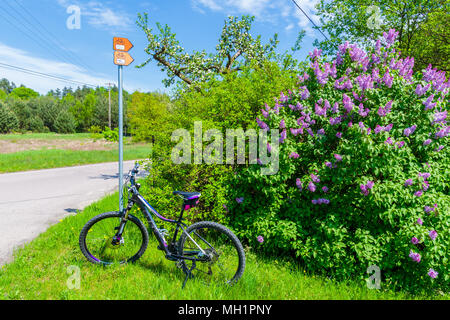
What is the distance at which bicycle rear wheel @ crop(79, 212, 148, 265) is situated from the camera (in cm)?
360

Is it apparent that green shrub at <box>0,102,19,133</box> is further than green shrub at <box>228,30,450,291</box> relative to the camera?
Yes

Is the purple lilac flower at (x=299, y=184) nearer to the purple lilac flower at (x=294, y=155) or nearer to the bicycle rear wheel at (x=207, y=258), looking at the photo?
the purple lilac flower at (x=294, y=155)

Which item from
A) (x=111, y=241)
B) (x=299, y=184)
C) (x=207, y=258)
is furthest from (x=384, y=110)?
(x=111, y=241)

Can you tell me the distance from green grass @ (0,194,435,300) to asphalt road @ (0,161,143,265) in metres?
0.80

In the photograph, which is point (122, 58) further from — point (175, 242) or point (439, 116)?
point (439, 116)

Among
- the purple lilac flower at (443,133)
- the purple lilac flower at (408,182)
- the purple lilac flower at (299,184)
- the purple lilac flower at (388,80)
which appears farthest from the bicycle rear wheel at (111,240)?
the purple lilac flower at (443,133)

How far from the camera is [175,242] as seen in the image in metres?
3.43

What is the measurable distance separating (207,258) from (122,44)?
3.84m

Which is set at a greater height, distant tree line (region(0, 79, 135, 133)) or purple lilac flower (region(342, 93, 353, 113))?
distant tree line (region(0, 79, 135, 133))

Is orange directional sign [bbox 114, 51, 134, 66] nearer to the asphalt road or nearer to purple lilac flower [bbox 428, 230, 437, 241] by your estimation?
the asphalt road

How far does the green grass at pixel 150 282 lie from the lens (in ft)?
9.84

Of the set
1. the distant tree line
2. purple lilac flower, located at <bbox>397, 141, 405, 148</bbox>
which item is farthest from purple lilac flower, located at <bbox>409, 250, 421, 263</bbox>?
the distant tree line

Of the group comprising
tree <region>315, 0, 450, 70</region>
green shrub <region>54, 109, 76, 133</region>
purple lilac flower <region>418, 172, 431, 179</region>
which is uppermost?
green shrub <region>54, 109, 76, 133</region>

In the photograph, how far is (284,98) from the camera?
4.27m
